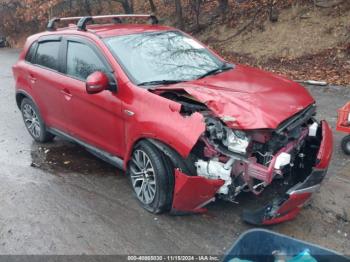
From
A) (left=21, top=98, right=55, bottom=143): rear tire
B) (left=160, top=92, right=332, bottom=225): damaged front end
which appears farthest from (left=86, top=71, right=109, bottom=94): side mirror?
(left=21, top=98, right=55, bottom=143): rear tire

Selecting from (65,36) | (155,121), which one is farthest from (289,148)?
(65,36)

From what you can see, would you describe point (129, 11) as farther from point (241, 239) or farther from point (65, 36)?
point (241, 239)

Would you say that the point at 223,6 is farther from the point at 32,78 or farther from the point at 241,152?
the point at 241,152

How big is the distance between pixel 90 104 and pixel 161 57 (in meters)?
1.00

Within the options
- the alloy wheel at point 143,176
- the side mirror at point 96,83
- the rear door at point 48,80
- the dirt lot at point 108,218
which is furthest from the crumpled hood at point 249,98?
the rear door at point 48,80

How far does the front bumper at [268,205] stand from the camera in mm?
3809

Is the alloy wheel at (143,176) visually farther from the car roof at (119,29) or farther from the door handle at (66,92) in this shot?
the car roof at (119,29)

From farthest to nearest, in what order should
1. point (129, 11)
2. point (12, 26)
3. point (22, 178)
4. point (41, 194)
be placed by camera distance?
point (12, 26), point (129, 11), point (22, 178), point (41, 194)

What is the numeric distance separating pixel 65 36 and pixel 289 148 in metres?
3.30

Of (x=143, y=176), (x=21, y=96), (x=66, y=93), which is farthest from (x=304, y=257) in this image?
(x=21, y=96)

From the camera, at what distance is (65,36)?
563cm

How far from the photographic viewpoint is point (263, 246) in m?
2.85

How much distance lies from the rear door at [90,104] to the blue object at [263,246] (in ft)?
7.27

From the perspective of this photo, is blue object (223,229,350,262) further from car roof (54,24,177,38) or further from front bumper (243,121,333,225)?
car roof (54,24,177,38)
